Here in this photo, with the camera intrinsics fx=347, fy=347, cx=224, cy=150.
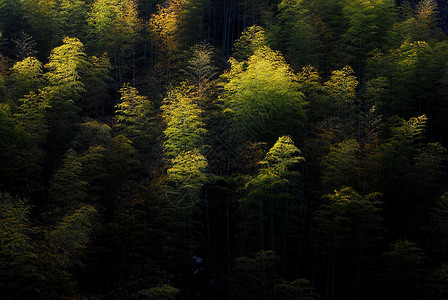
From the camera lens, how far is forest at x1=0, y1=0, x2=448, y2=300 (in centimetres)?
2019

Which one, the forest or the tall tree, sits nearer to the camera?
the forest

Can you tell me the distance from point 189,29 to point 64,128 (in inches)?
860

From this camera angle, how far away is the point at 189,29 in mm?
43438

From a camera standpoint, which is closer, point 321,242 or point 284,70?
point 321,242

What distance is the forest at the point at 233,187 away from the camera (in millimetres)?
20188

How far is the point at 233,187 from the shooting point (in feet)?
82.6

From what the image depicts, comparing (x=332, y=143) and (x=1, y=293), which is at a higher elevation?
(x=332, y=143)

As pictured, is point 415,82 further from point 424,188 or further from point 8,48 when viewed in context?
point 8,48

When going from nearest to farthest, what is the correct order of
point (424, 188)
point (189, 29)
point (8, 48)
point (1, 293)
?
point (1, 293) < point (424, 188) < point (8, 48) < point (189, 29)

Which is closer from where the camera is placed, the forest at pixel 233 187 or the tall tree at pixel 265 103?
the forest at pixel 233 187

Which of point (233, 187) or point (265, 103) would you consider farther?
point (265, 103)

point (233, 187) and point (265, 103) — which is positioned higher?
point (265, 103)

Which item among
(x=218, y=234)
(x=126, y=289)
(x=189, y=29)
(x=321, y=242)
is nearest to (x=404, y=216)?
(x=321, y=242)

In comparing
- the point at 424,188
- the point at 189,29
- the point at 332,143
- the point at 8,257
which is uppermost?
the point at 189,29
